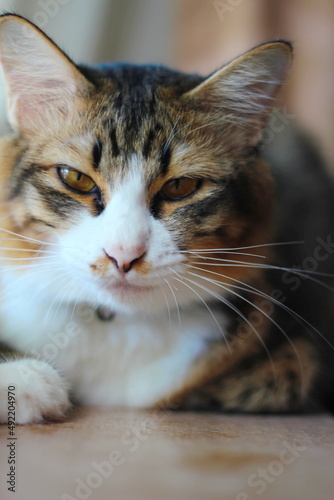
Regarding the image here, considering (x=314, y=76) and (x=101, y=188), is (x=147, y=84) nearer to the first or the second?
(x=101, y=188)

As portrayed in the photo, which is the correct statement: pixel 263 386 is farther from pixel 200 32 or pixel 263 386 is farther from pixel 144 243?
pixel 200 32

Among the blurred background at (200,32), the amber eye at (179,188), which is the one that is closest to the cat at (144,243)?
the amber eye at (179,188)

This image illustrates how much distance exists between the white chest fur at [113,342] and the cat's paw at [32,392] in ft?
0.35

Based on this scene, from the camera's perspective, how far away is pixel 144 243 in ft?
2.79

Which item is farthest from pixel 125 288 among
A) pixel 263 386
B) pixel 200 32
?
pixel 200 32

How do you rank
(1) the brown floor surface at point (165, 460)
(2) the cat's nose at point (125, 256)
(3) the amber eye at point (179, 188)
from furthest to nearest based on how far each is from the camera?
(3) the amber eye at point (179, 188), (2) the cat's nose at point (125, 256), (1) the brown floor surface at point (165, 460)

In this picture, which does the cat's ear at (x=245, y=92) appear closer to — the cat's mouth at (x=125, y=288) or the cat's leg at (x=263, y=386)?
the cat's mouth at (x=125, y=288)

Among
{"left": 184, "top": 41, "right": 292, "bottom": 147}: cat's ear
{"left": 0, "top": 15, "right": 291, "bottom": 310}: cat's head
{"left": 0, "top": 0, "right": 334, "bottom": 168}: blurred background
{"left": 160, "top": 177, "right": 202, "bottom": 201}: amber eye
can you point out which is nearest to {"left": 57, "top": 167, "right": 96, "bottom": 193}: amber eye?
{"left": 0, "top": 15, "right": 291, "bottom": 310}: cat's head

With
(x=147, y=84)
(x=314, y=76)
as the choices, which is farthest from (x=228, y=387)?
(x=314, y=76)

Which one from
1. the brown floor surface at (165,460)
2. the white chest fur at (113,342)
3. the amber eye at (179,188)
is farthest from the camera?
→ the white chest fur at (113,342)

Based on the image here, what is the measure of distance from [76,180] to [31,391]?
1.21 feet

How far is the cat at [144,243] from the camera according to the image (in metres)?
0.89

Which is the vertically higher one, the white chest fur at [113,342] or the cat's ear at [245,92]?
the cat's ear at [245,92]

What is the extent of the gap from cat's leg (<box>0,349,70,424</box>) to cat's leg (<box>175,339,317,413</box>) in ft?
0.90
